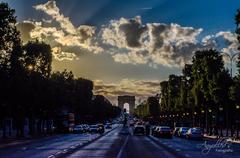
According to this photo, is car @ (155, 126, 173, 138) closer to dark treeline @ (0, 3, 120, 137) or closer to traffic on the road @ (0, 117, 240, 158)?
traffic on the road @ (0, 117, 240, 158)

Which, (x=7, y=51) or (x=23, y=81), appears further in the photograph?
(x=23, y=81)

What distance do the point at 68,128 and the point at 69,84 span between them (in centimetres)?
3978

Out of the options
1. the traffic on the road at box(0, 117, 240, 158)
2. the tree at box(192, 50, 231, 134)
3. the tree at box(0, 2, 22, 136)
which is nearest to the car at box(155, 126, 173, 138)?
the traffic on the road at box(0, 117, 240, 158)

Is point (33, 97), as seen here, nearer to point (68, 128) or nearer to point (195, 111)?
point (68, 128)

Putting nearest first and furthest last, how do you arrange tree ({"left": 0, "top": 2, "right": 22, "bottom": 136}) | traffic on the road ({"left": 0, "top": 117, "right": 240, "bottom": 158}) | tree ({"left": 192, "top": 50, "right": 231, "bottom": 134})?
traffic on the road ({"left": 0, "top": 117, "right": 240, "bottom": 158}) → tree ({"left": 0, "top": 2, "right": 22, "bottom": 136}) → tree ({"left": 192, "top": 50, "right": 231, "bottom": 134})

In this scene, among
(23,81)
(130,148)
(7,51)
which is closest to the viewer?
(130,148)

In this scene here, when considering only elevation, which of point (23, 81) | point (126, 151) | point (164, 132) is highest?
point (23, 81)

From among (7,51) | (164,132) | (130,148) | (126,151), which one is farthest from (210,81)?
(126,151)

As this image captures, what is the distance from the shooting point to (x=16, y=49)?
71000 millimetres

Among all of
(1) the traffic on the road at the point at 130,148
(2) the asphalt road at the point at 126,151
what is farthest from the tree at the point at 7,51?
(2) the asphalt road at the point at 126,151

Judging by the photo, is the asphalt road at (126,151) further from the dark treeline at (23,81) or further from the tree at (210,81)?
the tree at (210,81)

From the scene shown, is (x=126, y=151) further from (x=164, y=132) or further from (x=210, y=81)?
(x=210, y=81)

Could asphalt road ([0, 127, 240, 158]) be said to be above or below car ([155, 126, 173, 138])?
below

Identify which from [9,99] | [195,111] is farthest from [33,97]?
[195,111]
